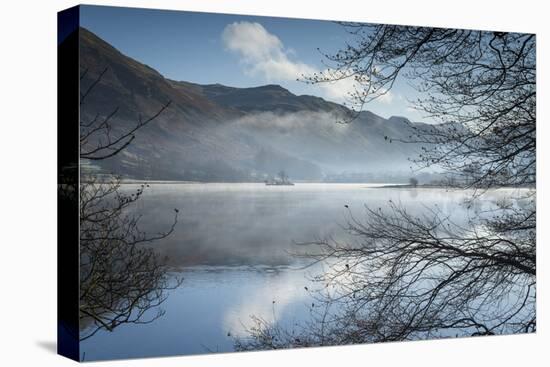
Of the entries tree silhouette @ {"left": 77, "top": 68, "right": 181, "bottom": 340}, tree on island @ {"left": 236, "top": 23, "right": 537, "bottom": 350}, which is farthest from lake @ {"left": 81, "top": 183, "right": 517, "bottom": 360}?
tree on island @ {"left": 236, "top": 23, "right": 537, "bottom": 350}

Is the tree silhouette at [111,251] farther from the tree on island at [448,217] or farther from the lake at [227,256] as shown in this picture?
the tree on island at [448,217]

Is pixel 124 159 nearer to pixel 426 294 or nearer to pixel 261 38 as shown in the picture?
pixel 261 38

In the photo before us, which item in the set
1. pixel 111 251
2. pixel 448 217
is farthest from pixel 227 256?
pixel 448 217

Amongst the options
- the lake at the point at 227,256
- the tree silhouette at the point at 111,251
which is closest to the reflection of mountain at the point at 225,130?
the tree silhouette at the point at 111,251

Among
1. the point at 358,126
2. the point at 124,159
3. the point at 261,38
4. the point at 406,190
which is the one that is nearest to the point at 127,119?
the point at 124,159

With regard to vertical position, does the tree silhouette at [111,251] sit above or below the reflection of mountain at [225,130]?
below

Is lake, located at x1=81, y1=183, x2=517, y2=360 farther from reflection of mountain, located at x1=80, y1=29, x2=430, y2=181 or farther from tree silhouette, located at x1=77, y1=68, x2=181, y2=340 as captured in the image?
A: reflection of mountain, located at x1=80, y1=29, x2=430, y2=181
